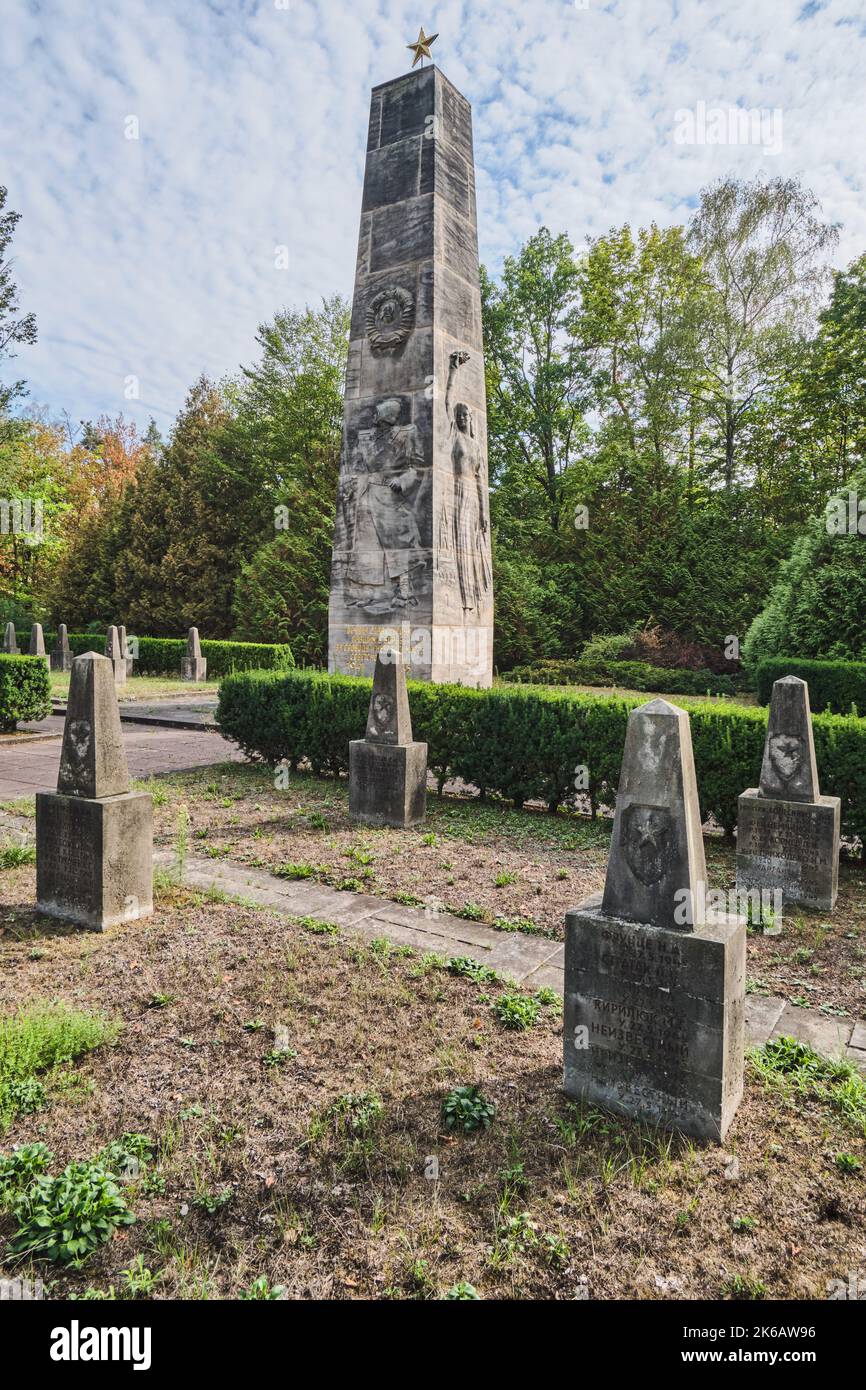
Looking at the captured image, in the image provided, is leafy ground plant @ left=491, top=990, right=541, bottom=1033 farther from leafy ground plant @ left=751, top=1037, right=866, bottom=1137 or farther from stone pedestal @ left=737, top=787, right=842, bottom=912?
stone pedestal @ left=737, top=787, right=842, bottom=912

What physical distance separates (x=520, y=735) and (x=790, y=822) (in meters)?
3.01

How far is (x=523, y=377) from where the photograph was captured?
28781mm

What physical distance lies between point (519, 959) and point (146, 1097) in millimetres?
2179

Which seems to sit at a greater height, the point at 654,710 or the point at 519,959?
the point at 654,710

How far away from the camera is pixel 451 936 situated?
4.80 metres

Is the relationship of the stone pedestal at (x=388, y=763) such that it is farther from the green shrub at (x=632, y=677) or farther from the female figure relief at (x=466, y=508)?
the green shrub at (x=632, y=677)

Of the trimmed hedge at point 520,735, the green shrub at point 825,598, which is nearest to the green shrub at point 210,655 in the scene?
the trimmed hedge at point 520,735

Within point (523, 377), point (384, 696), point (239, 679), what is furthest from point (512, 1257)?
point (523, 377)

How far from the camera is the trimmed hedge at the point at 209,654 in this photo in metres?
23.5

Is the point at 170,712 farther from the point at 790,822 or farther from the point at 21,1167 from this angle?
the point at 21,1167

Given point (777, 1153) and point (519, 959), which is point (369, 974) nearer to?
point (519, 959)

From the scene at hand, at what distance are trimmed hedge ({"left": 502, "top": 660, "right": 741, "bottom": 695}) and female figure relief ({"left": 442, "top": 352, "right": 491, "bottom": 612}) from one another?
665 centimetres

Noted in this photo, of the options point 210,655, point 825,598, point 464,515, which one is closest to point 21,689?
point 464,515
